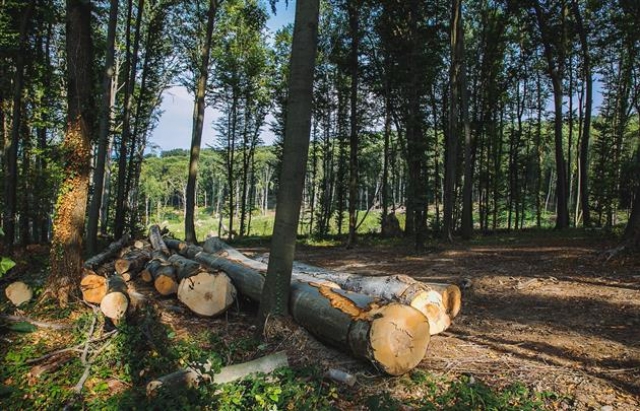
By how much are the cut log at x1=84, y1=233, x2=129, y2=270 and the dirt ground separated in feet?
22.4

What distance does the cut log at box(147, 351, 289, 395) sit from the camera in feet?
11.6

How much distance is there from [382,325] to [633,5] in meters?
15.9

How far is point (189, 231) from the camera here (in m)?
14.4

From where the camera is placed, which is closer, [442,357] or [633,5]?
[442,357]

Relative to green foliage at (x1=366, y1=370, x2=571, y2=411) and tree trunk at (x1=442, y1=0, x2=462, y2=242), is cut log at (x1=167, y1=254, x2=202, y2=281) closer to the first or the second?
green foliage at (x1=366, y1=370, x2=571, y2=411)

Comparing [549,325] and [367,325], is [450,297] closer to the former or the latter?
[549,325]

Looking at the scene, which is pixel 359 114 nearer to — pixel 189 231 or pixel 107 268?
pixel 189 231

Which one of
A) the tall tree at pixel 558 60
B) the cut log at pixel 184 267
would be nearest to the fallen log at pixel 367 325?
→ the cut log at pixel 184 267

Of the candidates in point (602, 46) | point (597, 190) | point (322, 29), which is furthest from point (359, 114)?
point (597, 190)

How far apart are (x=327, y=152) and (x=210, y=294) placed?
2008 centimetres

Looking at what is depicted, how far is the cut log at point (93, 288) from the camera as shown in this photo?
6.29 meters

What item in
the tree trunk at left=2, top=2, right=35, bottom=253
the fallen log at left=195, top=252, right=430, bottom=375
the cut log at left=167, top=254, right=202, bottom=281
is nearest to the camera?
the fallen log at left=195, top=252, right=430, bottom=375

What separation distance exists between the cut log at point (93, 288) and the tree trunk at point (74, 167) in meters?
0.37

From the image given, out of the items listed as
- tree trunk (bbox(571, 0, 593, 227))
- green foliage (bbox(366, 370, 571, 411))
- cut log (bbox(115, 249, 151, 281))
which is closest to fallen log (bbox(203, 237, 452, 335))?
green foliage (bbox(366, 370, 571, 411))
